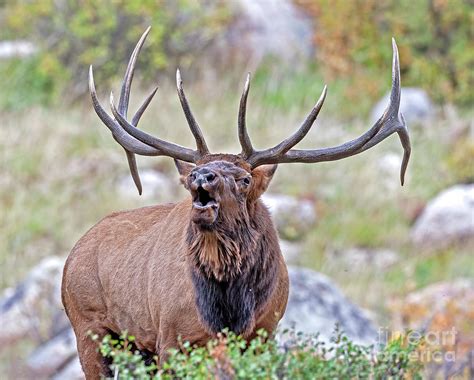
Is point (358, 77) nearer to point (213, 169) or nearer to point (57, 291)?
point (57, 291)

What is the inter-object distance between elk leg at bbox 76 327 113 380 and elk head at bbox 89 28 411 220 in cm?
121

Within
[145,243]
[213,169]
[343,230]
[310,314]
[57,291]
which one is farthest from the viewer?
[343,230]

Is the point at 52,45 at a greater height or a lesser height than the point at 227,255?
greater

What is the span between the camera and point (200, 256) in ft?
23.2

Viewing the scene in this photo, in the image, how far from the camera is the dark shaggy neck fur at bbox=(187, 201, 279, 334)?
7031 millimetres

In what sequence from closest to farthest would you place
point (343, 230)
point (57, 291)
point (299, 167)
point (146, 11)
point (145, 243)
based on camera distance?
point (145, 243), point (57, 291), point (343, 230), point (299, 167), point (146, 11)

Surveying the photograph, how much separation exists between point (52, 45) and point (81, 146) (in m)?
3.57

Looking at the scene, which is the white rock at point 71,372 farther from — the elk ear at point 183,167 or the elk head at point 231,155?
the elk ear at point 183,167

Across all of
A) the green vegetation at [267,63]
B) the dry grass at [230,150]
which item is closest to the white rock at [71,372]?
the dry grass at [230,150]

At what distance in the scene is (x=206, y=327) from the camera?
23.0 ft

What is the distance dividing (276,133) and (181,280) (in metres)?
12.6

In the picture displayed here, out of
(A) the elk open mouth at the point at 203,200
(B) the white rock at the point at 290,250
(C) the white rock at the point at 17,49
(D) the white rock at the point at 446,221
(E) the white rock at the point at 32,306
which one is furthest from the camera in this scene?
(C) the white rock at the point at 17,49

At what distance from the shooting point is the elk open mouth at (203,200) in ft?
22.1

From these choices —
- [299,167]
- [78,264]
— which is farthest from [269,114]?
[78,264]
